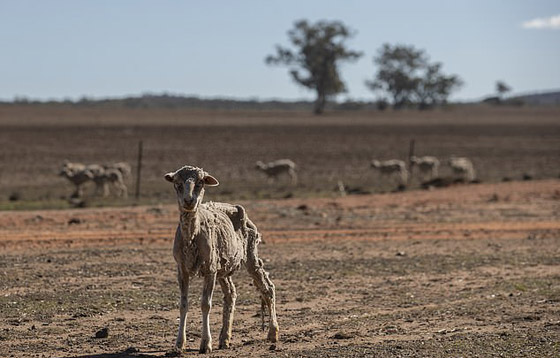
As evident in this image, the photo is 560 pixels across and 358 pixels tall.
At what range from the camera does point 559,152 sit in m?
59.8

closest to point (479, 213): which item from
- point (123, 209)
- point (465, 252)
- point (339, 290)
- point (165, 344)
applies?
point (465, 252)

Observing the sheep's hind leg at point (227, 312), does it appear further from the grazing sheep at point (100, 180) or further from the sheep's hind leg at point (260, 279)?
the grazing sheep at point (100, 180)

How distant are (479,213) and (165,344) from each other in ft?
58.0

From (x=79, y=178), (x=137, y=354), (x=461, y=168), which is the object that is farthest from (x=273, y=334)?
(x=461, y=168)

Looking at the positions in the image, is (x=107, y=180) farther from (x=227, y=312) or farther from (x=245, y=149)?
(x=245, y=149)

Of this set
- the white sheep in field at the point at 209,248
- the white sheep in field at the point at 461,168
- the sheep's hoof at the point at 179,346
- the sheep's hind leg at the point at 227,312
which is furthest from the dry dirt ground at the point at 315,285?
the white sheep in field at the point at 461,168

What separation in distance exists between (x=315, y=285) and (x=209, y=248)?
5.44m

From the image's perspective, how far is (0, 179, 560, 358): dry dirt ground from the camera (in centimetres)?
1255

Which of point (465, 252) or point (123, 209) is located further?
point (123, 209)

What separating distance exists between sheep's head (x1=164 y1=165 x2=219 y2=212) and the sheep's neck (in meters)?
0.13

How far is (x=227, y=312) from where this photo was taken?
12.3 meters

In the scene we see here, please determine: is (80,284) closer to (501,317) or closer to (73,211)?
(501,317)

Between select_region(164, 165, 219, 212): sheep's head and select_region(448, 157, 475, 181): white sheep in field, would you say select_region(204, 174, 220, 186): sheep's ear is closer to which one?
select_region(164, 165, 219, 212): sheep's head

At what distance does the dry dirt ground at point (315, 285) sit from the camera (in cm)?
1255
